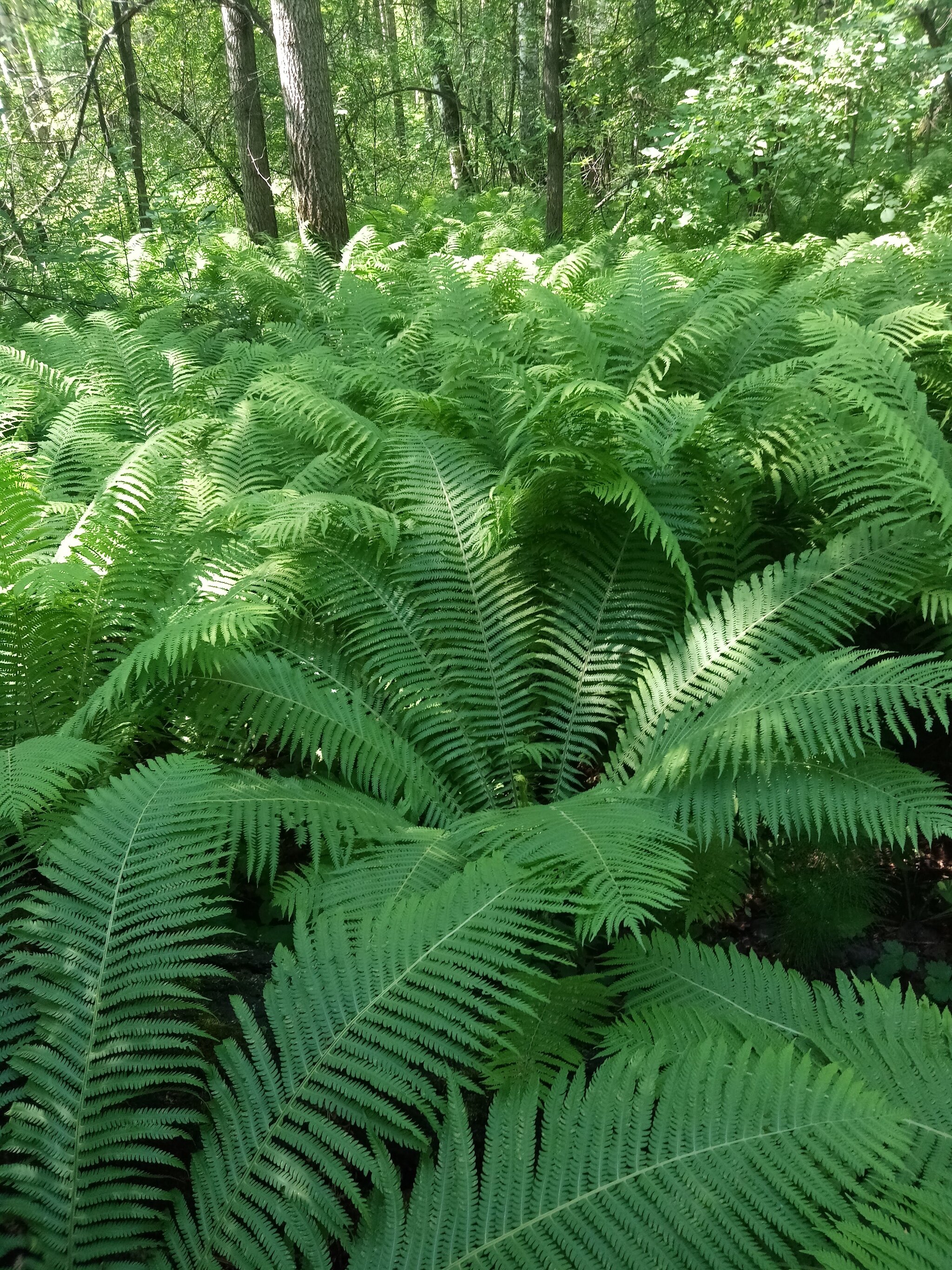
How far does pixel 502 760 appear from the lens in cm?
234

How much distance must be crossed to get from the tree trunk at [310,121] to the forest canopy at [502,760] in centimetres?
167

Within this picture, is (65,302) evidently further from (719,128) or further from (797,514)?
(797,514)

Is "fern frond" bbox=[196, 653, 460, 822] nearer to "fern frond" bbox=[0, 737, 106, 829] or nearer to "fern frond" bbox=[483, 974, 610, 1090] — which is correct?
"fern frond" bbox=[0, 737, 106, 829]

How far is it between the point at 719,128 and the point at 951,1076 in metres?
5.47

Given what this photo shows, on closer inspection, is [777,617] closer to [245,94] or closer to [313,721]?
[313,721]

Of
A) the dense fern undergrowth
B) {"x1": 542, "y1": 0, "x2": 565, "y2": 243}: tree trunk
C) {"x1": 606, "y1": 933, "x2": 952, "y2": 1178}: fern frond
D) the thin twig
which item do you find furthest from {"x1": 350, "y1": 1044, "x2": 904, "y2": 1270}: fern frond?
the thin twig

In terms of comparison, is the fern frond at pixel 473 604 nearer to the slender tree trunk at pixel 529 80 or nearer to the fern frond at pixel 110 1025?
the fern frond at pixel 110 1025

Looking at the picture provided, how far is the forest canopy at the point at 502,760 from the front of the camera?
43.6 inches

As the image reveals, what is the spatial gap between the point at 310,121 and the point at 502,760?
5482 millimetres

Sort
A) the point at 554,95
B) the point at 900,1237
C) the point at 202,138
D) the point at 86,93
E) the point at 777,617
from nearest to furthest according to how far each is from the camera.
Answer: the point at 900,1237 → the point at 777,617 → the point at 554,95 → the point at 86,93 → the point at 202,138

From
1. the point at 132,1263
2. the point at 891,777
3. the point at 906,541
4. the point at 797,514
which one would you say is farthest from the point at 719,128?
the point at 132,1263

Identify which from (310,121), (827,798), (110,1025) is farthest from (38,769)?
(310,121)

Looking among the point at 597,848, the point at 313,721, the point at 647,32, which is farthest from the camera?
the point at 647,32

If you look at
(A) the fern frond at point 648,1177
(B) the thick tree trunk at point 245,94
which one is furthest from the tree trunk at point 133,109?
(A) the fern frond at point 648,1177
